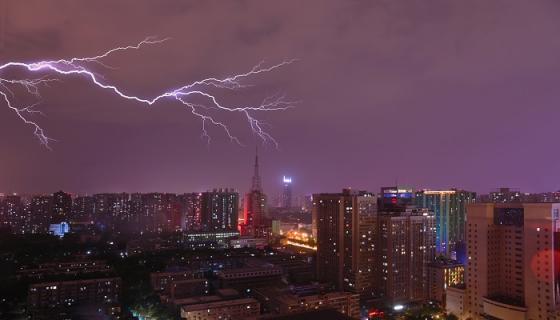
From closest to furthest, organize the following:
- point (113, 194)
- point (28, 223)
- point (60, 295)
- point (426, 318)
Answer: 1. point (426, 318)
2. point (60, 295)
3. point (28, 223)
4. point (113, 194)

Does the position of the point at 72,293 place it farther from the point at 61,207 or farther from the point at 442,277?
the point at 61,207

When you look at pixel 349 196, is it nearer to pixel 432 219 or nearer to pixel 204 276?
pixel 432 219

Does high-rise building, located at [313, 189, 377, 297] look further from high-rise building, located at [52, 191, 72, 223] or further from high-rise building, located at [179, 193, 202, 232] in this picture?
high-rise building, located at [52, 191, 72, 223]

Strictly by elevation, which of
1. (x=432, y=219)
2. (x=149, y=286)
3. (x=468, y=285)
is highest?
(x=432, y=219)

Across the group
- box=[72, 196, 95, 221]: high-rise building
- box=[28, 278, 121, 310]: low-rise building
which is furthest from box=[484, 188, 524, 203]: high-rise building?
box=[72, 196, 95, 221]: high-rise building

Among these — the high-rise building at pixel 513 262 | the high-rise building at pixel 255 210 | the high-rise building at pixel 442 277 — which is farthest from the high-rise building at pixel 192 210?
the high-rise building at pixel 513 262

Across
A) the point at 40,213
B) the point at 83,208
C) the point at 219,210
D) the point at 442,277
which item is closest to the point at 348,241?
the point at 442,277

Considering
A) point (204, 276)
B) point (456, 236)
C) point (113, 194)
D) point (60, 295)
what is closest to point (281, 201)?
point (113, 194)
